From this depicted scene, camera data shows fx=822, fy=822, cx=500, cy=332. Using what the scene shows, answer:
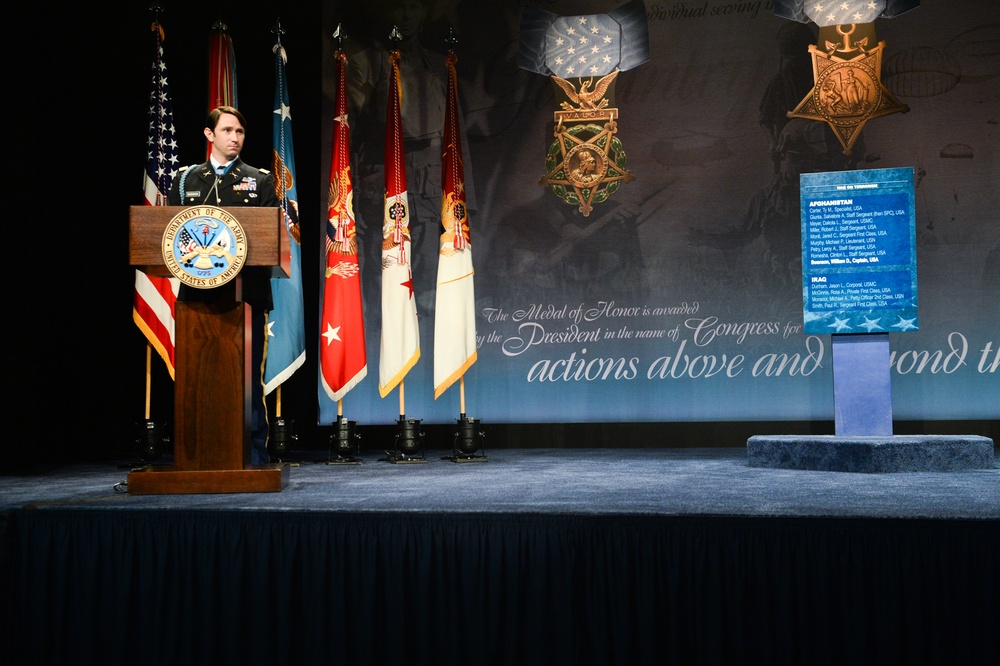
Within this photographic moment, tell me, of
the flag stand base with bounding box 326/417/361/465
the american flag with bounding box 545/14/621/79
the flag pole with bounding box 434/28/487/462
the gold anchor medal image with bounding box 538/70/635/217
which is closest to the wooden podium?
the flag stand base with bounding box 326/417/361/465

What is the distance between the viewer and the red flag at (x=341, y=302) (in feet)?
16.2

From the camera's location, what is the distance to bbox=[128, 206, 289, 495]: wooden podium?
8.80 ft

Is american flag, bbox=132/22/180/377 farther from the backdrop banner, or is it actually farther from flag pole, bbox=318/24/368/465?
the backdrop banner

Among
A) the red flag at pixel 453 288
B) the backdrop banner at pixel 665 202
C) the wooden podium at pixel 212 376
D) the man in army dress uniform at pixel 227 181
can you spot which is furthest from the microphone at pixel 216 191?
the backdrop banner at pixel 665 202

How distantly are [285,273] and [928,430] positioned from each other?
4298mm

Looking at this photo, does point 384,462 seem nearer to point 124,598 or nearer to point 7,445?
point 7,445

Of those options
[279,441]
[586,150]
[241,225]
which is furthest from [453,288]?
[241,225]

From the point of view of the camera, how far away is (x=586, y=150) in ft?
18.7

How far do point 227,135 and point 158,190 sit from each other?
2.10 m

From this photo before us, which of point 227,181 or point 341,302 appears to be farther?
point 341,302

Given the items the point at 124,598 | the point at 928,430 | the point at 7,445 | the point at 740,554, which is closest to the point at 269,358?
the point at 7,445

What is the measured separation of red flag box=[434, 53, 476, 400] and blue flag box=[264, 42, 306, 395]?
2.72 ft

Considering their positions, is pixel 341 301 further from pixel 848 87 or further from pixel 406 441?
pixel 848 87

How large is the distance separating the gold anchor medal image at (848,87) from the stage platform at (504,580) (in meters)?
3.49
